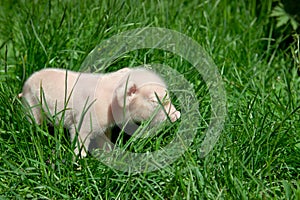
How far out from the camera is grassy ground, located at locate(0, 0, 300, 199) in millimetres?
2521

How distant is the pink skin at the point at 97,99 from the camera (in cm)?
267

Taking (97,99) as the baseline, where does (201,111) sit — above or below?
below

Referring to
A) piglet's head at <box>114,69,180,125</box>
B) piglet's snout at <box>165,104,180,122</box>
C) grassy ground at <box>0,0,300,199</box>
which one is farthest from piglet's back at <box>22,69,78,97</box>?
piglet's snout at <box>165,104,180,122</box>

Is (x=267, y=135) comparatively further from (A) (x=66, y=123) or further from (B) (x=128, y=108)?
(A) (x=66, y=123)

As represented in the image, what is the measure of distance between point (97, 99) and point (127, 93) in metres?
0.16

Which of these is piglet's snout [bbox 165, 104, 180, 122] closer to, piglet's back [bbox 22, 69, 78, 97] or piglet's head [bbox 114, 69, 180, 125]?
piglet's head [bbox 114, 69, 180, 125]

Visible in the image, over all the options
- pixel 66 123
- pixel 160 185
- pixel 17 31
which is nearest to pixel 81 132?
pixel 66 123

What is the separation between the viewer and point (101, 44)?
11.1ft

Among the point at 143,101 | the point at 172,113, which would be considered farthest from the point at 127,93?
the point at 172,113

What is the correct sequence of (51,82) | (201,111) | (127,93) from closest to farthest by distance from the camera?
(127,93), (51,82), (201,111)

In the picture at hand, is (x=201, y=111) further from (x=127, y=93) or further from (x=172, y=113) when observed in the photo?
(x=127, y=93)

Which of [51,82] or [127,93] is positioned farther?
[51,82]

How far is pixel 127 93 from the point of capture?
265 centimetres

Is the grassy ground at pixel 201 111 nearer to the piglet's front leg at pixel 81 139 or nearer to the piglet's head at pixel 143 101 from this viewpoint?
the piglet's front leg at pixel 81 139
